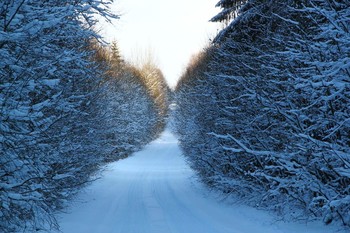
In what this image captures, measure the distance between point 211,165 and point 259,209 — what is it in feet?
14.9

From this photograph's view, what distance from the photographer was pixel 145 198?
14.4 m

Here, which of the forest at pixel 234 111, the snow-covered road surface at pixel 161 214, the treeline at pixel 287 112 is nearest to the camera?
the forest at pixel 234 111

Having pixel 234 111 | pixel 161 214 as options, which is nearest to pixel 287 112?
pixel 234 111

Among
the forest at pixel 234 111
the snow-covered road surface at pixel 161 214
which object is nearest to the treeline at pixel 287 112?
the forest at pixel 234 111

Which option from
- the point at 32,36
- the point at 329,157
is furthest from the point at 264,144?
the point at 32,36

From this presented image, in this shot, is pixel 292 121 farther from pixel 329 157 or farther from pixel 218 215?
pixel 218 215

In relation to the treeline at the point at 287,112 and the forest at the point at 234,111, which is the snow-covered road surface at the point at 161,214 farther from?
the treeline at the point at 287,112

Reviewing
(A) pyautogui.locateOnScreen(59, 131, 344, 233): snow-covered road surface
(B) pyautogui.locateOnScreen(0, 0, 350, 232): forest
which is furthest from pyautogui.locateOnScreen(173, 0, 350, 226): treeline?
(A) pyautogui.locateOnScreen(59, 131, 344, 233): snow-covered road surface

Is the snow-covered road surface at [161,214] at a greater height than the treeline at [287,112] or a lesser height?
lesser

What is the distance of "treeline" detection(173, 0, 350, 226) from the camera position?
685 cm

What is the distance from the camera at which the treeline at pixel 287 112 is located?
22.5 feet

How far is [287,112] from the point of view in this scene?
901 cm

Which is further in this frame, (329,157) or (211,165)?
(211,165)

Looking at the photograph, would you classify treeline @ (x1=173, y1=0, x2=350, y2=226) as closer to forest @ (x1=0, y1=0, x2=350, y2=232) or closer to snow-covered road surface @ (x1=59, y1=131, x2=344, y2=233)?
forest @ (x1=0, y1=0, x2=350, y2=232)
